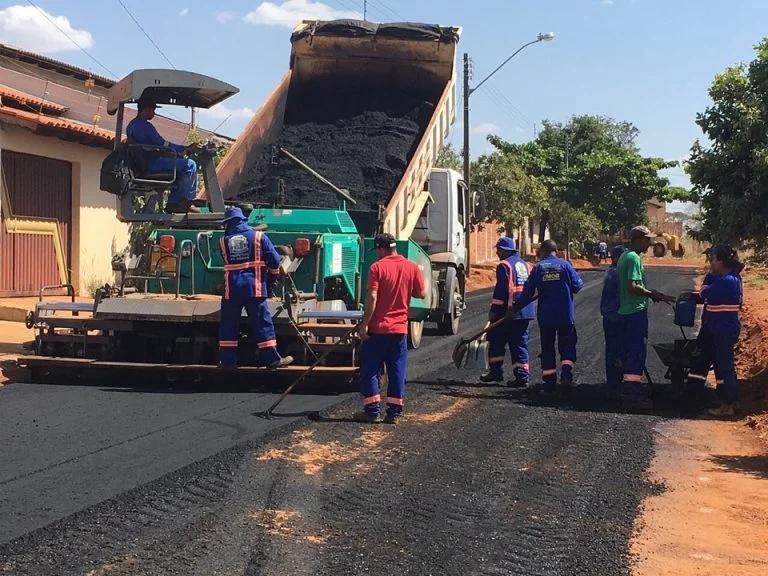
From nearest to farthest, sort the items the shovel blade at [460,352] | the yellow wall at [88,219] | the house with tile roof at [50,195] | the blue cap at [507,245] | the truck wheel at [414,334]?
the shovel blade at [460,352] < the blue cap at [507,245] < the truck wheel at [414,334] < the house with tile roof at [50,195] < the yellow wall at [88,219]

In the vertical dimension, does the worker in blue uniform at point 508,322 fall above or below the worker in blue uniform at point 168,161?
below

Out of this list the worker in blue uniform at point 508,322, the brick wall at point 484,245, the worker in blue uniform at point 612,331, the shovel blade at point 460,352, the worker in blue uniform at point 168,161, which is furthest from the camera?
the brick wall at point 484,245

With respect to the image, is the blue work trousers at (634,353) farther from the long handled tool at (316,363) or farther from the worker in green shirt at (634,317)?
the long handled tool at (316,363)

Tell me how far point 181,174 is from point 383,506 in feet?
16.8

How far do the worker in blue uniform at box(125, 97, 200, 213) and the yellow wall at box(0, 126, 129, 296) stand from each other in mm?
8314

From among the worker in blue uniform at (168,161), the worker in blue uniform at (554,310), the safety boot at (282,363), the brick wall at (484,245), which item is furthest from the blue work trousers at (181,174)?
the brick wall at (484,245)

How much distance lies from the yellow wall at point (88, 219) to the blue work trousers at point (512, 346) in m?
9.82

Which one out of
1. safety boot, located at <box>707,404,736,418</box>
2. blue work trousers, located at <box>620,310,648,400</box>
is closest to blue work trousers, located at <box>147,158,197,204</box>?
blue work trousers, located at <box>620,310,648,400</box>

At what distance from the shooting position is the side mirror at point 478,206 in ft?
47.9

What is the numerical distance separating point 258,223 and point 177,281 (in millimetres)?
1055

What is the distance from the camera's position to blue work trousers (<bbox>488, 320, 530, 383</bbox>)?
30.0 feet

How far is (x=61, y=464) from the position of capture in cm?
567

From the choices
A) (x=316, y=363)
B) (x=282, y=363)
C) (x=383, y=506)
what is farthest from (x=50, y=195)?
(x=383, y=506)

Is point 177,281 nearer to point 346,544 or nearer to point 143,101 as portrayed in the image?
point 143,101
